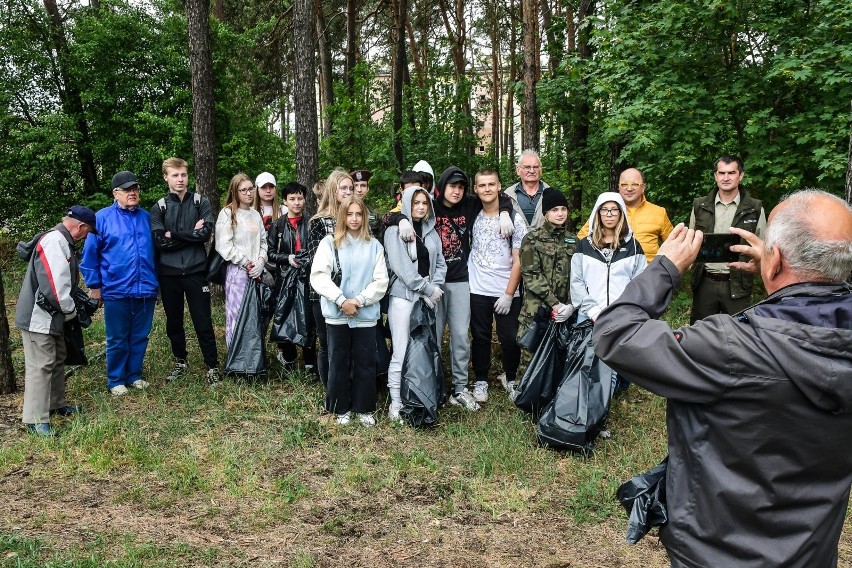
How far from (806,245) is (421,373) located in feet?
12.6

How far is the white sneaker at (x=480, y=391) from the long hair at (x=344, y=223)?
1.72m

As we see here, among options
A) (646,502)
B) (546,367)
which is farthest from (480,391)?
(646,502)

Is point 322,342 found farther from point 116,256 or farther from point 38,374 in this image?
point 38,374

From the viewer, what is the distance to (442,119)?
17.6 metres

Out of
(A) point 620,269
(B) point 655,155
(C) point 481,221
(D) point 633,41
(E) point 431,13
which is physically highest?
(E) point 431,13

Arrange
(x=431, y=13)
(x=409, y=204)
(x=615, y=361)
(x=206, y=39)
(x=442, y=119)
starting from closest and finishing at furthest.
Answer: (x=615, y=361), (x=409, y=204), (x=206, y=39), (x=442, y=119), (x=431, y=13)

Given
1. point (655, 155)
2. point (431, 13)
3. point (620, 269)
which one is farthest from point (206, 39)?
point (431, 13)

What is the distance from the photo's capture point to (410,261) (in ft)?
17.8

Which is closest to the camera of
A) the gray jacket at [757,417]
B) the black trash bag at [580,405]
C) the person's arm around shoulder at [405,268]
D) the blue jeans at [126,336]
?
the gray jacket at [757,417]

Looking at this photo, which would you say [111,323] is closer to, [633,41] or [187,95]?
[633,41]

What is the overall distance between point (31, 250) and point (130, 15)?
385 inches

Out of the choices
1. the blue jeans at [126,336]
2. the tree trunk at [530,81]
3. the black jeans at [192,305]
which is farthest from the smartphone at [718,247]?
the tree trunk at [530,81]

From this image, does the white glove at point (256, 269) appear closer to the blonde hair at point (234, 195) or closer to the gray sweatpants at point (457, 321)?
the blonde hair at point (234, 195)

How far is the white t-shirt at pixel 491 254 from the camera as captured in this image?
5.82 meters
